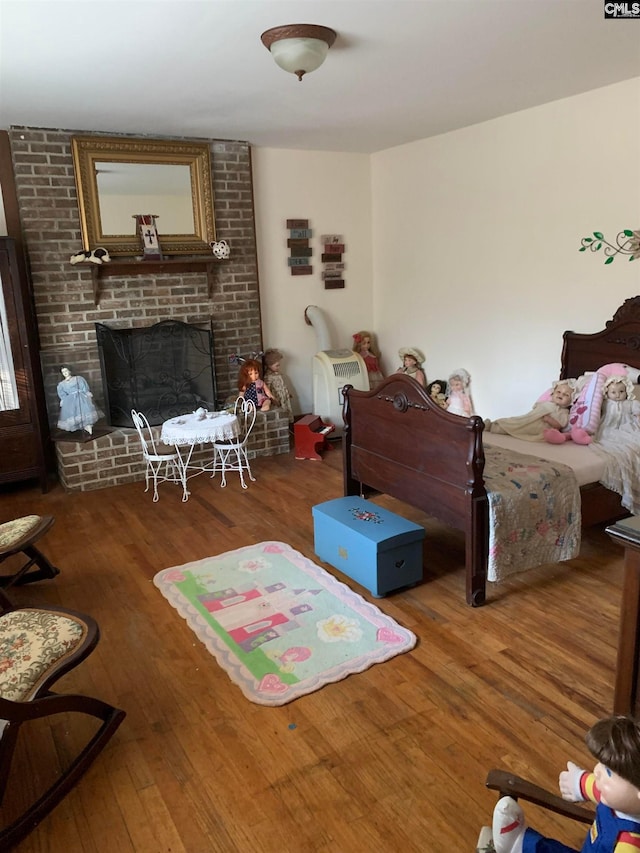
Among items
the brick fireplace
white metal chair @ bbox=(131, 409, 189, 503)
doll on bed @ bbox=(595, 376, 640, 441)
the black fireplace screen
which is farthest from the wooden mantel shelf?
doll on bed @ bbox=(595, 376, 640, 441)

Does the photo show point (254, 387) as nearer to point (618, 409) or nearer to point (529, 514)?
point (618, 409)

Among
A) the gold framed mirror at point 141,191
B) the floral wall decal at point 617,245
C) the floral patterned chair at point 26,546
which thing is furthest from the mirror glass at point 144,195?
the floral wall decal at point 617,245

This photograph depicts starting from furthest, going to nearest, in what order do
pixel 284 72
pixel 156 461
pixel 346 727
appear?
Result: pixel 156 461 < pixel 284 72 < pixel 346 727

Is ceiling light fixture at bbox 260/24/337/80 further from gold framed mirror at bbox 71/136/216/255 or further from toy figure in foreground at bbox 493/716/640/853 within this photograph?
toy figure in foreground at bbox 493/716/640/853

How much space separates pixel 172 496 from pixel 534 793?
3379 millimetres

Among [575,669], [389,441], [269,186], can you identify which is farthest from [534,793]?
[269,186]

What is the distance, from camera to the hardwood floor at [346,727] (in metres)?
1.77

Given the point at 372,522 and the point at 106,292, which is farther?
the point at 106,292

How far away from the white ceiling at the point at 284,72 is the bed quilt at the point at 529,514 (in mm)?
1917

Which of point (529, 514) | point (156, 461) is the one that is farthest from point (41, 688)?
point (156, 461)

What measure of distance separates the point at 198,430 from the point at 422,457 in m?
1.67

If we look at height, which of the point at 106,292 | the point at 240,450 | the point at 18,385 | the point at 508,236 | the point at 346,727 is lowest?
the point at 346,727

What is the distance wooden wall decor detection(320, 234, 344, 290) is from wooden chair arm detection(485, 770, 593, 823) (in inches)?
193

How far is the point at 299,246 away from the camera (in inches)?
223
